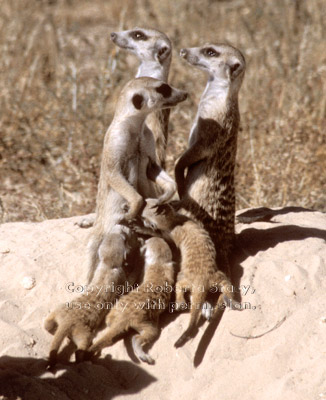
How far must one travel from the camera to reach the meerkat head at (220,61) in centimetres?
363

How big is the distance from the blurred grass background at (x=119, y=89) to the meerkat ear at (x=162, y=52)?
4.27ft

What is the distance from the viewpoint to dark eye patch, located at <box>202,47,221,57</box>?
369cm

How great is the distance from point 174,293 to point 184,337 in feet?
0.99

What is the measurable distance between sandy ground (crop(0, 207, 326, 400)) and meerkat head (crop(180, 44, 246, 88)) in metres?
1.04

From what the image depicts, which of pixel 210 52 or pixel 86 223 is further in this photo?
pixel 86 223

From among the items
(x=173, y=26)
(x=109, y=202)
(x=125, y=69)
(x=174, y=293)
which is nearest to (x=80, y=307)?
(x=174, y=293)

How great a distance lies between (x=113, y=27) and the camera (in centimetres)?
817

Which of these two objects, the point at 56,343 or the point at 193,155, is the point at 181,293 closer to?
the point at 56,343

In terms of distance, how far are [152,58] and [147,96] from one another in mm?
722

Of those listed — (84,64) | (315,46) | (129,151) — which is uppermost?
(129,151)

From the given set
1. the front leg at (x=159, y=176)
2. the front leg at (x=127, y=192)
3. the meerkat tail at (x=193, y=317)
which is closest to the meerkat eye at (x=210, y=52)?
the front leg at (x=159, y=176)

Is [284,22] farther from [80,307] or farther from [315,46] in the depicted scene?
[80,307]

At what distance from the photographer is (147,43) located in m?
3.93

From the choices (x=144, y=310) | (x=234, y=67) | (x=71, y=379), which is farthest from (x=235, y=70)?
(x=71, y=379)
